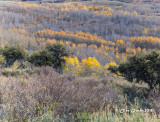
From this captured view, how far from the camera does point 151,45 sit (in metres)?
68.9

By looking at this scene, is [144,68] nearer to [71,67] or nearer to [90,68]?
[71,67]

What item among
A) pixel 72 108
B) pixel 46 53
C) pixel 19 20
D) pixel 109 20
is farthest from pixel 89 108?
pixel 109 20

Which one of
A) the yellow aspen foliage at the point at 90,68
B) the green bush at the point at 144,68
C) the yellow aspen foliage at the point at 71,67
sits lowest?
the yellow aspen foliage at the point at 90,68

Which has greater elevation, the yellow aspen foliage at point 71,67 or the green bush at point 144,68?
the green bush at point 144,68

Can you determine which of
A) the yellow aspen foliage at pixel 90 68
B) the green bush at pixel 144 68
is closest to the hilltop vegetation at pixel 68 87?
the green bush at pixel 144 68

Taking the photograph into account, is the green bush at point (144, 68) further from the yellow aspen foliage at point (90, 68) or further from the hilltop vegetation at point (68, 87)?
the yellow aspen foliage at point (90, 68)

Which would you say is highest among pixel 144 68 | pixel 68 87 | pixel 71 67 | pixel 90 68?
pixel 68 87

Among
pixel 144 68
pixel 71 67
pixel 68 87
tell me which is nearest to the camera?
pixel 68 87

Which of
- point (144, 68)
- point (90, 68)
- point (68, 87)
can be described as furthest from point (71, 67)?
point (68, 87)

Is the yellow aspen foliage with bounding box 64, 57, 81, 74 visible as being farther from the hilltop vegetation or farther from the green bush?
the green bush

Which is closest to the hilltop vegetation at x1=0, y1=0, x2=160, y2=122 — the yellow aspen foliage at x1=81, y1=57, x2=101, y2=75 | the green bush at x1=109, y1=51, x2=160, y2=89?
the green bush at x1=109, y1=51, x2=160, y2=89

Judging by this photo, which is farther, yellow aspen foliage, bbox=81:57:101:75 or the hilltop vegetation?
yellow aspen foliage, bbox=81:57:101:75

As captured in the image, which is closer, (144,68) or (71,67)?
(144,68)

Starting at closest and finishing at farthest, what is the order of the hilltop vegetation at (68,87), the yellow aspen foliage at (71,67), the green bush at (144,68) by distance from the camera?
the hilltop vegetation at (68,87) → the green bush at (144,68) → the yellow aspen foliage at (71,67)
